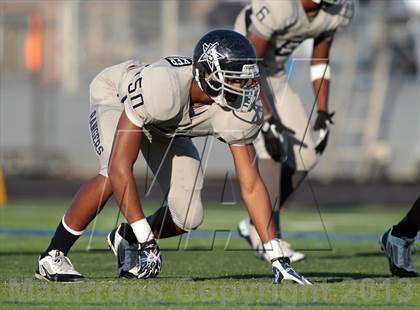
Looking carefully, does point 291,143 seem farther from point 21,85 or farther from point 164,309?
point 21,85

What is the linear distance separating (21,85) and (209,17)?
3170 mm

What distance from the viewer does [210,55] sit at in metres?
5.10

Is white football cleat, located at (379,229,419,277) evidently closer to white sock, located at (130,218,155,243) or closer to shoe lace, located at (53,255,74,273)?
white sock, located at (130,218,155,243)

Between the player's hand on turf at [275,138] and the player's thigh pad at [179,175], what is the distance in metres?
1.40

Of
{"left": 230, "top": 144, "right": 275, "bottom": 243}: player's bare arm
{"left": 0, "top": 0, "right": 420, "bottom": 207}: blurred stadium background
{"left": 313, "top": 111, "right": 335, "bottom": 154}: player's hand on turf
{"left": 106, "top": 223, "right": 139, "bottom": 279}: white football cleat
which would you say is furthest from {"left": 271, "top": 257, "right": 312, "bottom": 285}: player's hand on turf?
{"left": 0, "top": 0, "right": 420, "bottom": 207}: blurred stadium background

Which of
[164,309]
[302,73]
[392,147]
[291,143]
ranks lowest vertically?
[392,147]

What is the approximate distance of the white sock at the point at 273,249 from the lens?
4969mm

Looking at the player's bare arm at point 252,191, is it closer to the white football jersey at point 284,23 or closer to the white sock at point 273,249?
the white sock at point 273,249

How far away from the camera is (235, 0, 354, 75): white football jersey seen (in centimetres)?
711

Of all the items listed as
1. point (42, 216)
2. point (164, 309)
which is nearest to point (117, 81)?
point (164, 309)

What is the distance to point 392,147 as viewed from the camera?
16438mm

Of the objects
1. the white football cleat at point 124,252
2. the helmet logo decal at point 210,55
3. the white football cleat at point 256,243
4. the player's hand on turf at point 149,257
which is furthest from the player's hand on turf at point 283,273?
the white football cleat at point 256,243

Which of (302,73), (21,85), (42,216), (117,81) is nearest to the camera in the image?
(117,81)

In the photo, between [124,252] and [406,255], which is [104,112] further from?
[406,255]
